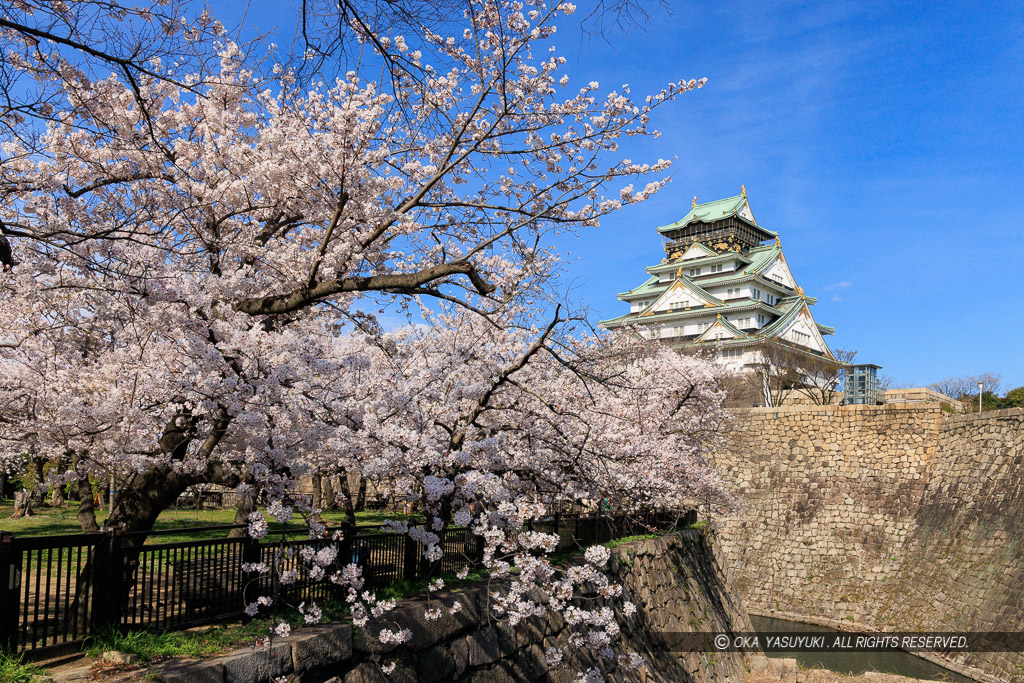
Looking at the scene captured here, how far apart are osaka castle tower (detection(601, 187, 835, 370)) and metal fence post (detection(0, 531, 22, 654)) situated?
1409 inches

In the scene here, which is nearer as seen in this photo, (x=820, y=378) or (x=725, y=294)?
(x=820, y=378)

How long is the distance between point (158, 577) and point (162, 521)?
529 inches

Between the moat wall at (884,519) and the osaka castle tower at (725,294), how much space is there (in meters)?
12.4

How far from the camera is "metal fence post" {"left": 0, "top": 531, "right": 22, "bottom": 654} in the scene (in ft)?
13.3

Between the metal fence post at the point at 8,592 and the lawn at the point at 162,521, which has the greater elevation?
the metal fence post at the point at 8,592

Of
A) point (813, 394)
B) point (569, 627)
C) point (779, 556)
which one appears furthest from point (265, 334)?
point (813, 394)

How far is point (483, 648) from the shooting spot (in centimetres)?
687

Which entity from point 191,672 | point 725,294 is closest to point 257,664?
point 191,672

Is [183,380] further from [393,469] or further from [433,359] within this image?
[433,359]

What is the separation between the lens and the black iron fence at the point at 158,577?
4203mm

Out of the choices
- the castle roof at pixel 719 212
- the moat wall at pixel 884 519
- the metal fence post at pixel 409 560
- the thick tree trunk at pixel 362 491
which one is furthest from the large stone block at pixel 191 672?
the castle roof at pixel 719 212

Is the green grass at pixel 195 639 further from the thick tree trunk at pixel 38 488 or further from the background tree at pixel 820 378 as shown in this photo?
the background tree at pixel 820 378

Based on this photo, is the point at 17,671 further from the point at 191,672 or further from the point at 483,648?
the point at 483,648

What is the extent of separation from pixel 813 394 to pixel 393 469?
1419 inches
